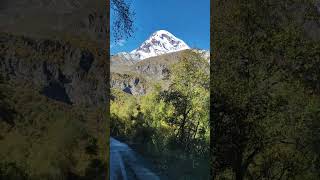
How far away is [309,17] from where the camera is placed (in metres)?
7.20

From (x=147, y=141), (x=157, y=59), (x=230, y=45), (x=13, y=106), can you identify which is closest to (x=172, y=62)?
(x=157, y=59)

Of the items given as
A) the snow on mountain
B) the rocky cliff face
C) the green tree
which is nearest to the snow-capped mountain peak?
the snow on mountain

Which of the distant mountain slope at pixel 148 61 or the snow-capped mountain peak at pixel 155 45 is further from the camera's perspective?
the snow-capped mountain peak at pixel 155 45

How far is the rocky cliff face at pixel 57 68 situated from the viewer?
6.36 meters

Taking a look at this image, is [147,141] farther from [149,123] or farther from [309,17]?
[309,17]

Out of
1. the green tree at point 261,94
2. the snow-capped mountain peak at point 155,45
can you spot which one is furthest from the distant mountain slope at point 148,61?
the green tree at point 261,94

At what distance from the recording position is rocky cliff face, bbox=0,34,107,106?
636 centimetres

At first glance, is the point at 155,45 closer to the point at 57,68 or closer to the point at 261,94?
the point at 261,94

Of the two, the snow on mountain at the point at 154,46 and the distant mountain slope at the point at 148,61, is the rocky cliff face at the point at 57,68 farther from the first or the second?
Answer: the snow on mountain at the point at 154,46

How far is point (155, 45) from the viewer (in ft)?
34.6

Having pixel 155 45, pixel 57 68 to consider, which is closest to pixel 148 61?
pixel 155 45

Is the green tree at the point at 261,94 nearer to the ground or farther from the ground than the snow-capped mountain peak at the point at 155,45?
nearer to the ground

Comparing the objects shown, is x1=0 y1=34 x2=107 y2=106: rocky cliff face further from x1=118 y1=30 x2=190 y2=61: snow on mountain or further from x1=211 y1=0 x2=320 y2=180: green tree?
x1=118 y1=30 x2=190 y2=61: snow on mountain

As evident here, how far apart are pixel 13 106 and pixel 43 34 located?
102cm
